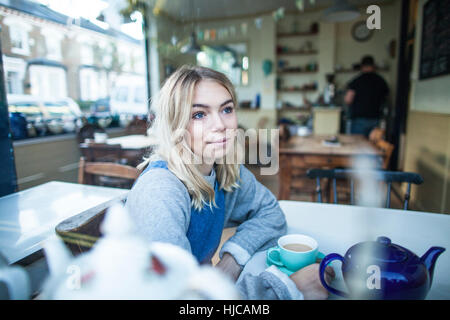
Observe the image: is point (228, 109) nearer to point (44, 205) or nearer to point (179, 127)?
point (179, 127)

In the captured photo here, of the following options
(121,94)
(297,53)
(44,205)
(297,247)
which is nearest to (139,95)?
(121,94)

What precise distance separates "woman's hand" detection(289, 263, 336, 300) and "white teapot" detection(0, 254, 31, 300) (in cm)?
33

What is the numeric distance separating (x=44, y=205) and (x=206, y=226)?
59 centimetres

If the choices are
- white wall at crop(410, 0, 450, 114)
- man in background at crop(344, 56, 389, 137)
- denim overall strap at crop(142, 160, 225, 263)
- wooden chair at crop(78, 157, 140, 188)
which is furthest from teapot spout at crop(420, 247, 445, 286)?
man in background at crop(344, 56, 389, 137)

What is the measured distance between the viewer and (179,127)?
671 mm

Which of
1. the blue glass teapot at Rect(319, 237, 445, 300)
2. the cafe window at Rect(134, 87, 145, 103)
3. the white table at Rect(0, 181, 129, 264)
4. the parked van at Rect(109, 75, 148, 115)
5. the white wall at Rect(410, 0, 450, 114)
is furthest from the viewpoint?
the cafe window at Rect(134, 87, 145, 103)

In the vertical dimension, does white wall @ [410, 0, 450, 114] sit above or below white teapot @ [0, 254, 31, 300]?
above

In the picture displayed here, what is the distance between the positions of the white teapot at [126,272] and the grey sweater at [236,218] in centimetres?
4

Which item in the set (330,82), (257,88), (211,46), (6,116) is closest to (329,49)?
(330,82)

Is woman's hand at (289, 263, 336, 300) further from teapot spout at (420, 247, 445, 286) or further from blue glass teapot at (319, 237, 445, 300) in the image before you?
teapot spout at (420, 247, 445, 286)

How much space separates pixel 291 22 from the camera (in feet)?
19.7

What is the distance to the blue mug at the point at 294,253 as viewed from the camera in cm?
65

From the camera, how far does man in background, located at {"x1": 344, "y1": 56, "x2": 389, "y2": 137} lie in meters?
3.70

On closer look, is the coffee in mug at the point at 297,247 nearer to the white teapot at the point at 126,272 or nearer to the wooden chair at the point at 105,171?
the white teapot at the point at 126,272
